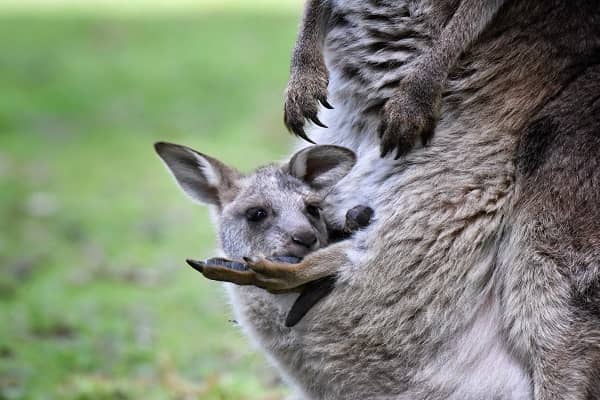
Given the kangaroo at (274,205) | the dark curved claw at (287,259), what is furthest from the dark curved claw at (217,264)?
the dark curved claw at (287,259)

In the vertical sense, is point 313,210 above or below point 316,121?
below

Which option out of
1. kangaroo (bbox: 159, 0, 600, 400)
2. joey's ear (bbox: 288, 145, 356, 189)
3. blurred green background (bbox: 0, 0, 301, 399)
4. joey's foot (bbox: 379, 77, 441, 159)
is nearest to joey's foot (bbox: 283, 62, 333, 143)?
joey's ear (bbox: 288, 145, 356, 189)

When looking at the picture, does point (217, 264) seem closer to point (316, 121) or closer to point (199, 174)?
point (316, 121)

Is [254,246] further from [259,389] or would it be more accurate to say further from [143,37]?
[143,37]

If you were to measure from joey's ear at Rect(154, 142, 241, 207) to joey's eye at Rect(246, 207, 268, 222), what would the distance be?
251 millimetres

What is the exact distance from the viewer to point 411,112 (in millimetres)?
3844

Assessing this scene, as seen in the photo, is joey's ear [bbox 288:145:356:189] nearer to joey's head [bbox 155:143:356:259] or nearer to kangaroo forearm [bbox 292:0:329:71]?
joey's head [bbox 155:143:356:259]

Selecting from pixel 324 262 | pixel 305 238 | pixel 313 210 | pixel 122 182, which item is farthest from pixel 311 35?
pixel 122 182

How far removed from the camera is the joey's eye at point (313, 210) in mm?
4309

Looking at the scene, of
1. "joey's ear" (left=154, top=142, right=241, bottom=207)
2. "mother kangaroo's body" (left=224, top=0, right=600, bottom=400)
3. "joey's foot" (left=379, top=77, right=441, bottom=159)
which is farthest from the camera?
"joey's ear" (left=154, top=142, right=241, bottom=207)

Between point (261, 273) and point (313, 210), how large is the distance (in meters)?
0.59

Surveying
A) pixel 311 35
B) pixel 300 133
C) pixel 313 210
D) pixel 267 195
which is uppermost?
pixel 311 35

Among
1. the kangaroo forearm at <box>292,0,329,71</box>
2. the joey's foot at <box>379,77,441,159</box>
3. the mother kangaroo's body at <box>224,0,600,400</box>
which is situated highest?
the kangaroo forearm at <box>292,0,329,71</box>

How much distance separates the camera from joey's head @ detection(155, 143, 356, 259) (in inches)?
164
